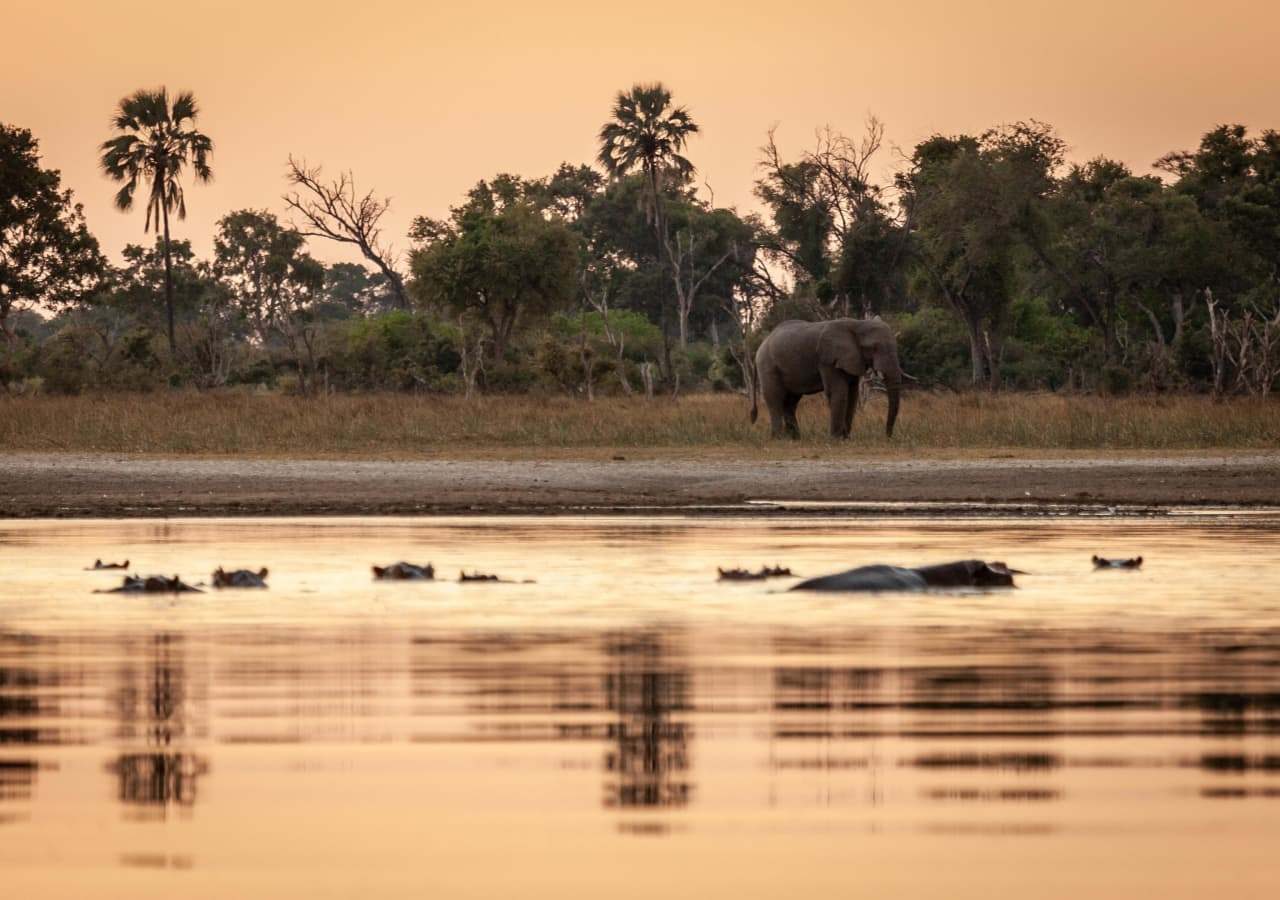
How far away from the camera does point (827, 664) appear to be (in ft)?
34.8

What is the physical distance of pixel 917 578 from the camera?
14953mm

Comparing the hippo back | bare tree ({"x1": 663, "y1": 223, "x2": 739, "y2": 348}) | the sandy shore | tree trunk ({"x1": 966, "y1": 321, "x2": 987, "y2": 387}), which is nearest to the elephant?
the sandy shore

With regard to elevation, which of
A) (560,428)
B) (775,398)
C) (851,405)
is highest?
(775,398)

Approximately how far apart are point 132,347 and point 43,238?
27.5 ft

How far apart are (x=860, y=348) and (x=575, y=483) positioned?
11.4m

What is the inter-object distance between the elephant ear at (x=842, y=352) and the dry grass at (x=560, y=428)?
112 cm

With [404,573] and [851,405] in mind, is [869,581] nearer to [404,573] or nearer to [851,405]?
[404,573]

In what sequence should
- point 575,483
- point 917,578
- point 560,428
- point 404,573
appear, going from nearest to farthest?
point 917,578, point 404,573, point 575,483, point 560,428

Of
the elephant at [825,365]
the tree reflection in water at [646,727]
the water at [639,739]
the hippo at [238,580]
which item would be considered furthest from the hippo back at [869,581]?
the elephant at [825,365]

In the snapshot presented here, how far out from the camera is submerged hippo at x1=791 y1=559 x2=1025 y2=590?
1477cm

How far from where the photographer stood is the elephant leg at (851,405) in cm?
3900

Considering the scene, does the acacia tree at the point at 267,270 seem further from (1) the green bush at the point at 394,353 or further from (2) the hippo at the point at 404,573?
(2) the hippo at the point at 404,573

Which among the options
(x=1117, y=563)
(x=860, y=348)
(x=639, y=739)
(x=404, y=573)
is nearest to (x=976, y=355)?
(x=860, y=348)

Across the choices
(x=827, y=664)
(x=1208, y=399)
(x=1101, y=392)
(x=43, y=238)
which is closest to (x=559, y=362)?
(x=1101, y=392)
